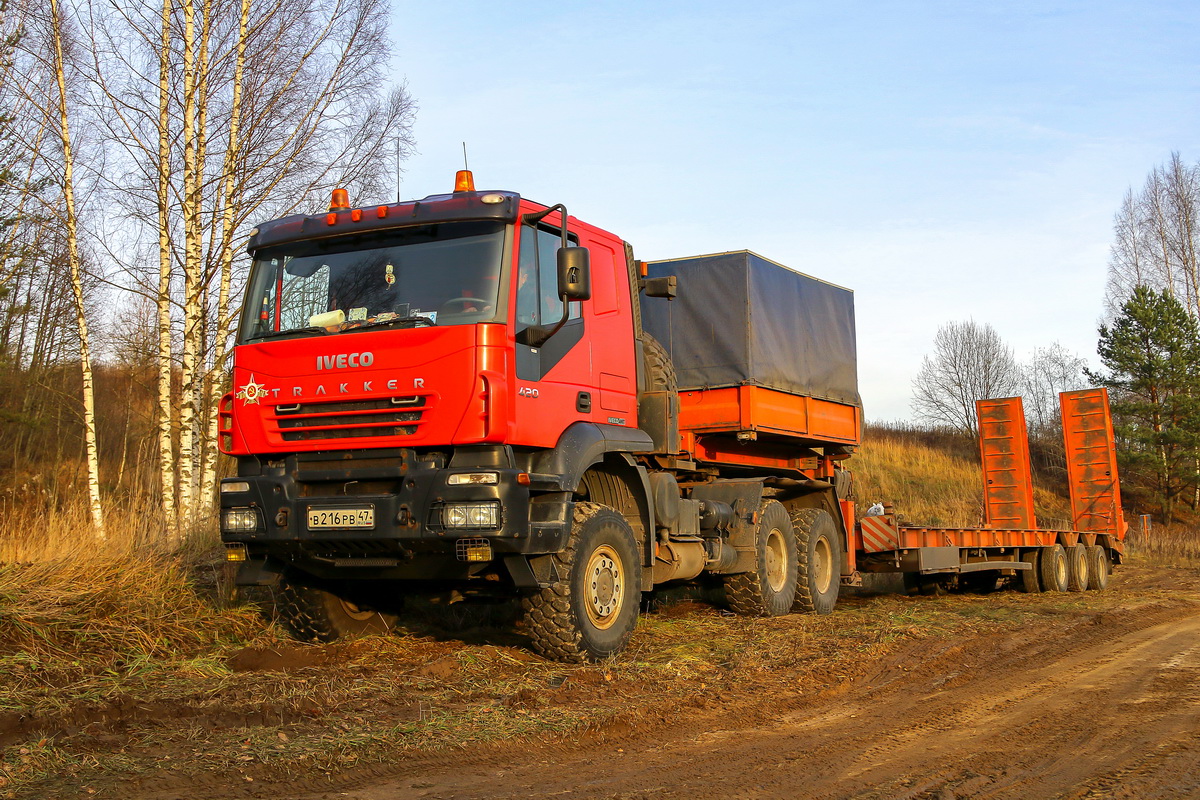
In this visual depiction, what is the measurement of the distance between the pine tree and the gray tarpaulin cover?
30224 mm

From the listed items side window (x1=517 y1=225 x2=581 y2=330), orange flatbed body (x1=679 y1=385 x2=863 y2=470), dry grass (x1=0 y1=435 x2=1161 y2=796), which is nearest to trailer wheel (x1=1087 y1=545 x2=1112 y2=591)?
orange flatbed body (x1=679 y1=385 x2=863 y2=470)

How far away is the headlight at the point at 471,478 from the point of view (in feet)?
19.7

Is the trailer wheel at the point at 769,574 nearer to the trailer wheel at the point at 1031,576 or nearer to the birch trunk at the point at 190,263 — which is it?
the trailer wheel at the point at 1031,576

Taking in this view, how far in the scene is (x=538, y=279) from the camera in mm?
6691

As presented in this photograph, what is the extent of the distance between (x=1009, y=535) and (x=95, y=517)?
1159 centimetres

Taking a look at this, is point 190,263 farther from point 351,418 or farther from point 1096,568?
point 1096,568

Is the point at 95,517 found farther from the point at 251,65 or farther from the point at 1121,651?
the point at 1121,651

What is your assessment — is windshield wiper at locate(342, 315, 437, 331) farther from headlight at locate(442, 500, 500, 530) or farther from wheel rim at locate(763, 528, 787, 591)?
wheel rim at locate(763, 528, 787, 591)

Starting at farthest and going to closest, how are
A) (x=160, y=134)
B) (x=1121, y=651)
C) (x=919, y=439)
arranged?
(x=919, y=439)
(x=160, y=134)
(x=1121, y=651)

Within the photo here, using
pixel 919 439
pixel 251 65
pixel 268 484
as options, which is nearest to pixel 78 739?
pixel 268 484

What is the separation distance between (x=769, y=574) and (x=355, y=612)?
437cm

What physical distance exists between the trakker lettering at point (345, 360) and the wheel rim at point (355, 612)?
2217mm

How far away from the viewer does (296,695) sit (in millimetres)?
5500

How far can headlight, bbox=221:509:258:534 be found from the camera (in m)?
6.50
